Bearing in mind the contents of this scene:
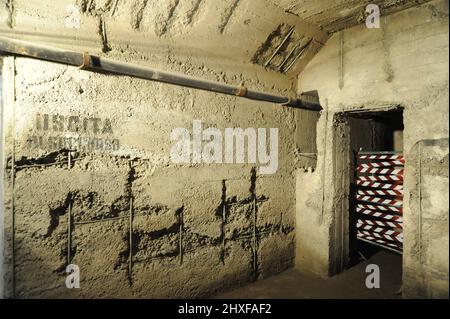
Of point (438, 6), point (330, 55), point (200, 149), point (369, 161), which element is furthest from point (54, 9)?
point (369, 161)

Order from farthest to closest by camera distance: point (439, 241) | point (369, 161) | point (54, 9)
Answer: point (369, 161)
point (439, 241)
point (54, 9)

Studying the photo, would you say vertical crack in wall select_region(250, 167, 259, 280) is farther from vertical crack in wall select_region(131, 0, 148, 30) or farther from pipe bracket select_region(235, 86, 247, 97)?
vertical crack in wall select_region(131, 0, 148, 30)

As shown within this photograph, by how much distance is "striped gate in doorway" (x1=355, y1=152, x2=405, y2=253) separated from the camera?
4859 millimetres

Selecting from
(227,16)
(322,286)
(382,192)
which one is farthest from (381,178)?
(227,16)

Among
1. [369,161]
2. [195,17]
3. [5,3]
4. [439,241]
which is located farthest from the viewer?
[369,161]

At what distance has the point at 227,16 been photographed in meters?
4.12

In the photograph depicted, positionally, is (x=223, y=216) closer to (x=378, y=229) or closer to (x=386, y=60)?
(x=378, y=229)

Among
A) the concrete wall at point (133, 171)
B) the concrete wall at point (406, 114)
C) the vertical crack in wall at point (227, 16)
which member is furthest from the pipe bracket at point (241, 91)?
the concrete wall at point (406, 114)

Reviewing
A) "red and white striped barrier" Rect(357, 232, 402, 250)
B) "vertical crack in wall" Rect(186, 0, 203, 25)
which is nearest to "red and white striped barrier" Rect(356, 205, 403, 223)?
"red and white striped barrier" Rect(357, 232, 402, 250)

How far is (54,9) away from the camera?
3229 mm

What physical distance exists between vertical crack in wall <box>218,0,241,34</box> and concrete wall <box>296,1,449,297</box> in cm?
183

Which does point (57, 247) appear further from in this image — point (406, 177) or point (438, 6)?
point (438, 6)
